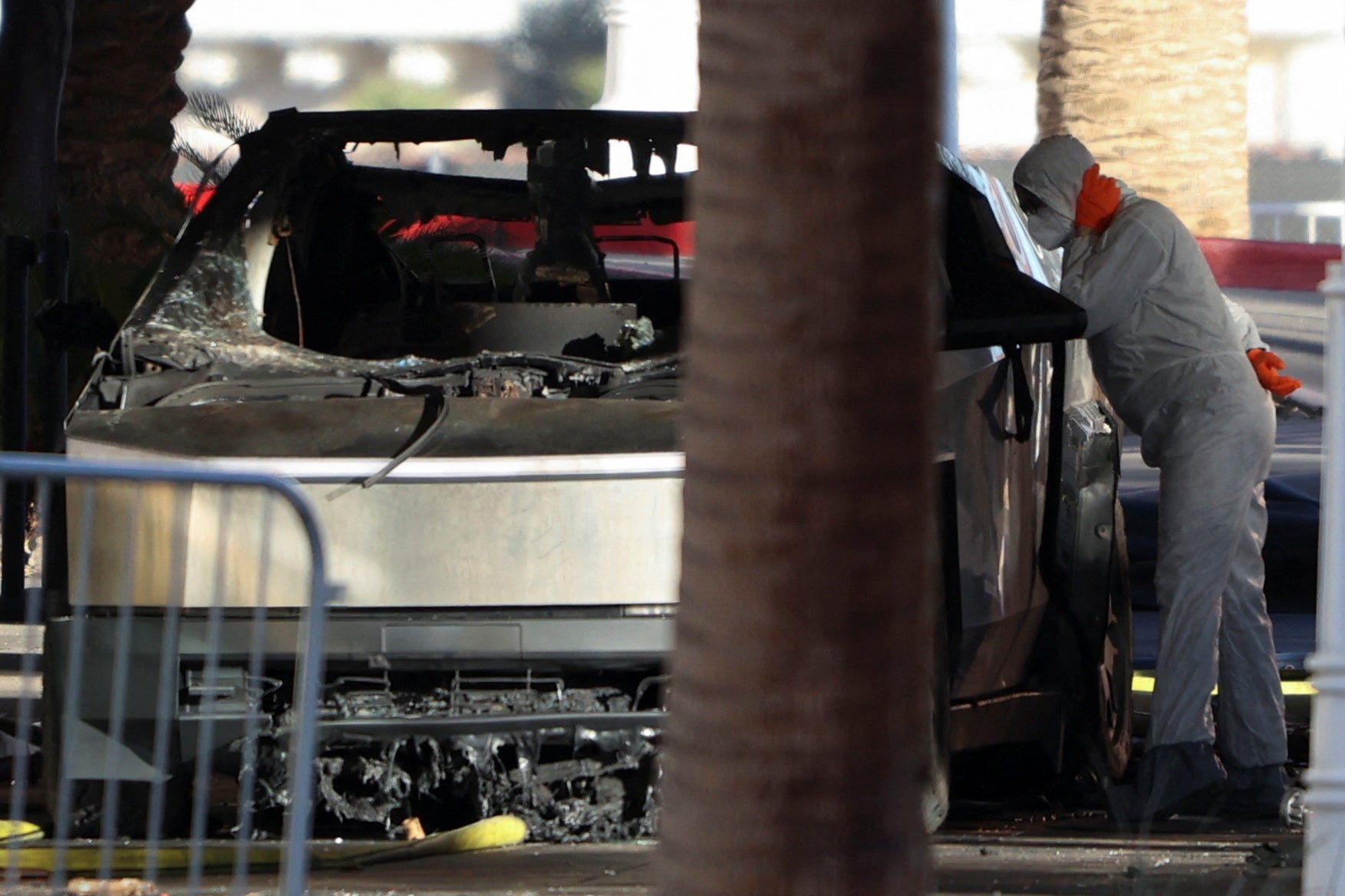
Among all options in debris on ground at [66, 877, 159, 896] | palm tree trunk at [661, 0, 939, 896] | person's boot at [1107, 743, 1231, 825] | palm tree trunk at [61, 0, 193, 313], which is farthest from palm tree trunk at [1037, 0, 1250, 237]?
palm tree trunk at [661, 0, 939, 896]

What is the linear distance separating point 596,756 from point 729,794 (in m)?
2.57

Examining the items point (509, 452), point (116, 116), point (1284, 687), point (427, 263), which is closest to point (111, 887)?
point (509, 452)

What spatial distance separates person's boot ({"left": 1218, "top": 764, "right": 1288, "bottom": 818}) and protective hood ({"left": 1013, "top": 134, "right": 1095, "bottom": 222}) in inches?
74.0

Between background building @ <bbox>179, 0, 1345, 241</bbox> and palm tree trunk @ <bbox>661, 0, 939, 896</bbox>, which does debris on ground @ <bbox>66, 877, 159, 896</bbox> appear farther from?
background building @ <bbox>179, 0, 1345, 241</bbox>

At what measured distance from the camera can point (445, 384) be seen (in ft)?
17.6

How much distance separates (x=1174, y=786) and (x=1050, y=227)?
1.89m

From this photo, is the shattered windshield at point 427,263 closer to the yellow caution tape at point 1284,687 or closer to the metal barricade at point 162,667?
the metal barricade at point 162,667

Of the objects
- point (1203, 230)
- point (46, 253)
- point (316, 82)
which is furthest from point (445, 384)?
point (316, 82)

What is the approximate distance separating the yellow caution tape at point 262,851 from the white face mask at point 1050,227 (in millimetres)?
2828

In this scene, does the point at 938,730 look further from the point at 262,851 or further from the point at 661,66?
the point at 661,66

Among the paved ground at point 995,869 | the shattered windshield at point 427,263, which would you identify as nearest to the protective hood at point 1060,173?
the shattered windshield at point 427,263

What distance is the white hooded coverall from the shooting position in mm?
6137

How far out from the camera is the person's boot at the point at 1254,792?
599 centimetres

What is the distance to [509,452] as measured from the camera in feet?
15.6
